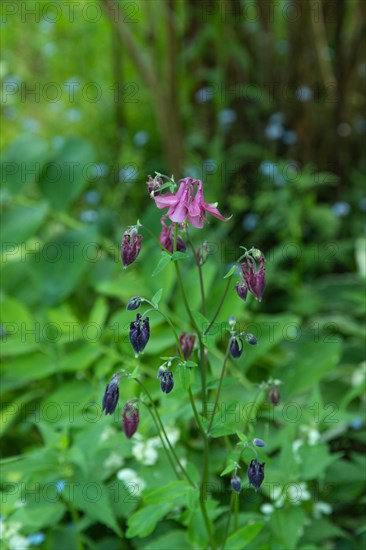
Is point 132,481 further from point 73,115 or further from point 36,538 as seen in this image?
point 73,115

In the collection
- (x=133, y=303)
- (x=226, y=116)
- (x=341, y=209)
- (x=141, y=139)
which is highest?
(x=133, y=303)

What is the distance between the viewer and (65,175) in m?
2.25

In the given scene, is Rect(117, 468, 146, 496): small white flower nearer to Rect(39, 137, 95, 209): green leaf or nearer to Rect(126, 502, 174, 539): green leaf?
Rect(126, 502, 174, 539): green leaf

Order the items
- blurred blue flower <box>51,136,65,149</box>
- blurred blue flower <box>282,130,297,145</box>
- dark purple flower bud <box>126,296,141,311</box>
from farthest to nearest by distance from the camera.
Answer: blurred blue flower <box>51,136,65,149</box>
blurred blue flower <box>282,130,297,145</box>
dark purple flower bud <box>126,296,141,311</box>

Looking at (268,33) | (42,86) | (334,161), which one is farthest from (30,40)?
(334,161)

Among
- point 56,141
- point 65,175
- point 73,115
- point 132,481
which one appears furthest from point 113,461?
point 73,115

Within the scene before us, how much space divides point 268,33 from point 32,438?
5.52 ft

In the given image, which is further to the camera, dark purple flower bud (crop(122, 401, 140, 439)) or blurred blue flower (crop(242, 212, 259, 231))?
blurred blue flower (crop(242, 212, 259, 231))

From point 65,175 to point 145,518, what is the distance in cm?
128

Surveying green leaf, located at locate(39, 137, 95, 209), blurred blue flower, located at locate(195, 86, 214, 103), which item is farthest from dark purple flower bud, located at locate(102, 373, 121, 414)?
blurred blue flower, located at locate(195, 86, 214, 103)

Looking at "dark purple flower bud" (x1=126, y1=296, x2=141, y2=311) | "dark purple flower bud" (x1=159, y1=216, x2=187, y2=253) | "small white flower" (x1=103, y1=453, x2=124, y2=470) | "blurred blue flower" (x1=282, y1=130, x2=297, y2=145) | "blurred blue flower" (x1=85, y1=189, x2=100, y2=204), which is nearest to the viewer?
"dark purple flower bud" (x1=126, y1=296, x2=141, y2=311)

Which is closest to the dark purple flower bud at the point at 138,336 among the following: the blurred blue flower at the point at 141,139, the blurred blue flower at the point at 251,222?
the blurred blue flower at the point at 251,222

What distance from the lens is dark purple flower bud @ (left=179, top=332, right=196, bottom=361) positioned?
44.7 inches

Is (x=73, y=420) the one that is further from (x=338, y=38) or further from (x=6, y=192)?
(x=338, y=38)
